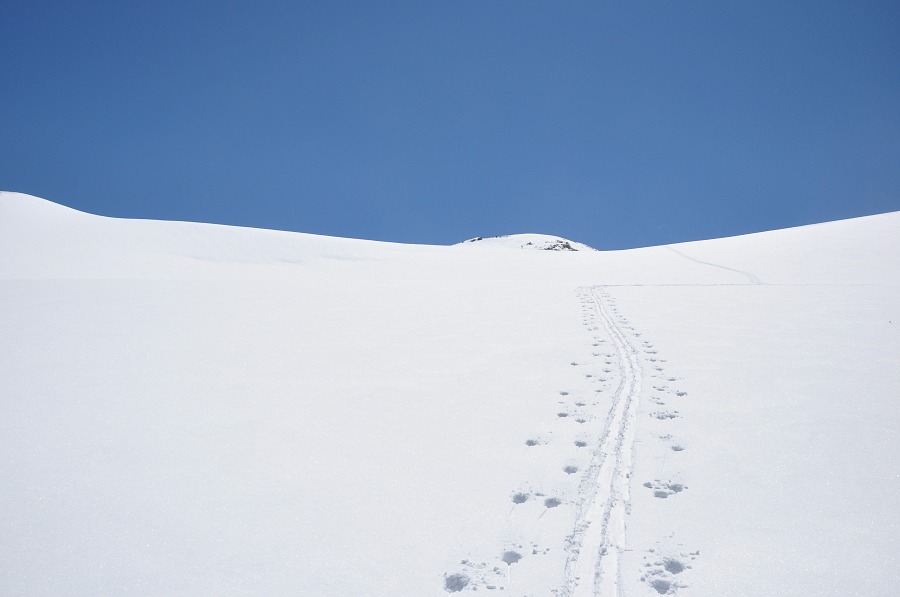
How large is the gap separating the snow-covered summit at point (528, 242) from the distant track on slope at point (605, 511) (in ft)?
219

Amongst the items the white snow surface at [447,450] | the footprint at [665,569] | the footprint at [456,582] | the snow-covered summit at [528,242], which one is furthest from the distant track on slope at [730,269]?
the snow-covered summit at [528,242]

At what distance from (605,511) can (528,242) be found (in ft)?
242

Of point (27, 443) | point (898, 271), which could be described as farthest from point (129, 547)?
point (898, 271)

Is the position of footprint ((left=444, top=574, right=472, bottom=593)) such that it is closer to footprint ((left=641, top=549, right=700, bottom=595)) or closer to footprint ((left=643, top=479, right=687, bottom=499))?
footprint ((left=641, top=549, right=700, bottom=595))

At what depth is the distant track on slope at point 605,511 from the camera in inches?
113

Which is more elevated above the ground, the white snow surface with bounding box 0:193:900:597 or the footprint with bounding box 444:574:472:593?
the white snow surface with bounding box 0:193:900:597

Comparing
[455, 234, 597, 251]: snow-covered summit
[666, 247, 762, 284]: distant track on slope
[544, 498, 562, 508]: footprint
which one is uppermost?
[455, 234, 597, 251]: snow-covered summit

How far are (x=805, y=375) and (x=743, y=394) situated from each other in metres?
1.19

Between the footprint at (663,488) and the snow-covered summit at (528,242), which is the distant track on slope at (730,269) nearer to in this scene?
the footprint at (663,488)

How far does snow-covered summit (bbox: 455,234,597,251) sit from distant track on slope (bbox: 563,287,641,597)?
219 feet

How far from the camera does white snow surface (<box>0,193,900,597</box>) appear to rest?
302 centimetres

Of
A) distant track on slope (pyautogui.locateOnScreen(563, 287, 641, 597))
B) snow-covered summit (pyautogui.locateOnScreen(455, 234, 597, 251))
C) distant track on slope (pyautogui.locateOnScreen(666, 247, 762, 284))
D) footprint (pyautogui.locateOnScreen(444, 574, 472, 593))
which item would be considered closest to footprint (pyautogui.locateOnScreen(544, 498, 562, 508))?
distant track on slope (pyautogui.locateOnScreen(563, 287, 641, 597))

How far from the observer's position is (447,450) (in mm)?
4543

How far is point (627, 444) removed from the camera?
177 inches
